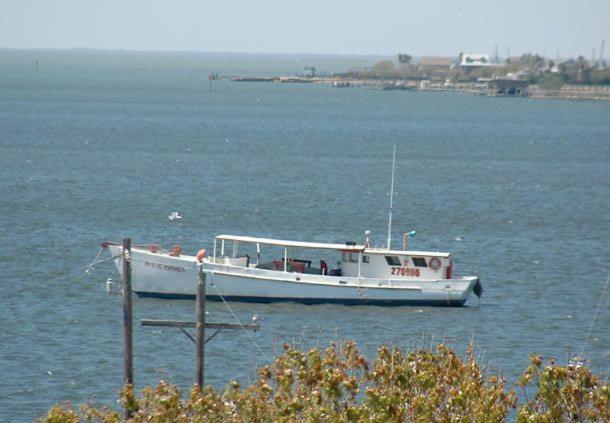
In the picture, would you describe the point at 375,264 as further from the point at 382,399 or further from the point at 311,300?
the point at 382,399

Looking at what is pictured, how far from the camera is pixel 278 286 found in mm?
45344

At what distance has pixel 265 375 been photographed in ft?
68.3

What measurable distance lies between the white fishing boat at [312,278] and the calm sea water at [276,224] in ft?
1.78

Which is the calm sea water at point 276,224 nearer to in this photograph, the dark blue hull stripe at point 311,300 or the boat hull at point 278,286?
the dark blue hull stripe at point 311,300

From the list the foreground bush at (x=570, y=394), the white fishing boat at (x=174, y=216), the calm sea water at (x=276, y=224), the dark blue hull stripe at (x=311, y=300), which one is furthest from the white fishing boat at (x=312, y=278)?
the foreground bush at (x=570, y=394)

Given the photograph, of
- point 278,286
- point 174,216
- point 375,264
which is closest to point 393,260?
point 375,264

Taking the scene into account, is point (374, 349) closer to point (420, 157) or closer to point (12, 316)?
point (12, 316)

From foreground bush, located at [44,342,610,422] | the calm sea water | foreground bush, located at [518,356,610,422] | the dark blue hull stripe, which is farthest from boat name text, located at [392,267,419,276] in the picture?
foreground bush, located at [518,356,610,422]

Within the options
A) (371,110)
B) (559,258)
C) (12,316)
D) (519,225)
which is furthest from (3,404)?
(371,110)

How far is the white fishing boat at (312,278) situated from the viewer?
1781 inches

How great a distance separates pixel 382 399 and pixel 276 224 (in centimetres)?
4421

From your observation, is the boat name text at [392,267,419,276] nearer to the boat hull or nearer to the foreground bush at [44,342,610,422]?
the boat hull

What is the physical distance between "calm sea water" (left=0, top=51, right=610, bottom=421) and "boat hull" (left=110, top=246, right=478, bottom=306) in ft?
1.55

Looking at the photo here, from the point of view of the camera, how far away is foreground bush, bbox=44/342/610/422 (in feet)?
64.3
